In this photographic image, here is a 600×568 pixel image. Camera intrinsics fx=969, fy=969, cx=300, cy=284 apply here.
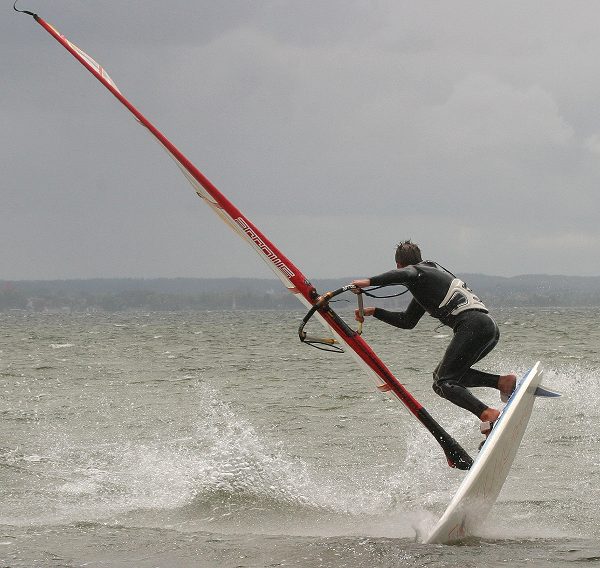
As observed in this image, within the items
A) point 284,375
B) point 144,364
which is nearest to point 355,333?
point 284,375

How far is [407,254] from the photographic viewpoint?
707 centimetres

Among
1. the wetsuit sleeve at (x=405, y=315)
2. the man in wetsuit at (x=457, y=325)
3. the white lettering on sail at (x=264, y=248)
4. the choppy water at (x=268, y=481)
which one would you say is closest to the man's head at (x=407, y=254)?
the man in wetsuit at (x=457, y=325)

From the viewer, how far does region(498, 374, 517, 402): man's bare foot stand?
23.3 ft

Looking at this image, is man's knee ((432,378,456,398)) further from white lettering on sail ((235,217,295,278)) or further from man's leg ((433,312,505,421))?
white lettering on sail ((235,217,295,278))

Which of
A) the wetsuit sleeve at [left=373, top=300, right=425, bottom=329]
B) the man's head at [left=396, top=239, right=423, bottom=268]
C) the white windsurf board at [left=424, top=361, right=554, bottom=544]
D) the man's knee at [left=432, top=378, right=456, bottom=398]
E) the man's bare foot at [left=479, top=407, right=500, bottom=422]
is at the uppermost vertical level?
the man's head at [left=396, top=239, right=423, bottom=268]

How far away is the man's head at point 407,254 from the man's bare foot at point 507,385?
1073mm

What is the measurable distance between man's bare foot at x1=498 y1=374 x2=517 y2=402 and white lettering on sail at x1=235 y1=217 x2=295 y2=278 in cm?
173

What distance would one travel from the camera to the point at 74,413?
14609 mm

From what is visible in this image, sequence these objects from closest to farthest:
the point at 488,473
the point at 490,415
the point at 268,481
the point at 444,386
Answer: the point at 488,473
the point at 490,415
the point at 444,386
the point at 268,481

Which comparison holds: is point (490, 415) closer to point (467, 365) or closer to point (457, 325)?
point (467, 365)

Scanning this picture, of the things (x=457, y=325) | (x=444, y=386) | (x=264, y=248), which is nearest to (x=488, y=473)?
(x=444, y=386)

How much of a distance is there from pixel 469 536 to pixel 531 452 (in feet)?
12.6

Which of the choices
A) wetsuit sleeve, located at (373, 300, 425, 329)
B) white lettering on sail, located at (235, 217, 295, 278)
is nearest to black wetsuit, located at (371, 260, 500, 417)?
wetsuit sleeve, located at (373, 300, 425, 329)

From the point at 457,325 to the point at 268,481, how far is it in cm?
242
